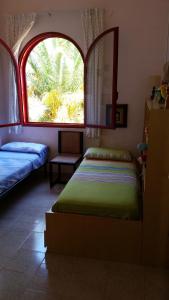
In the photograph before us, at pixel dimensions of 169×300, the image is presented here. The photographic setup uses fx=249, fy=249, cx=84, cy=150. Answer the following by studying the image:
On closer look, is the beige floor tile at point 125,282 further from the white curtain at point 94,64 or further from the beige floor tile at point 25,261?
the white curtain at point 94,64

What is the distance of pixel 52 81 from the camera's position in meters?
4.03

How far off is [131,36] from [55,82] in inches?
53.0

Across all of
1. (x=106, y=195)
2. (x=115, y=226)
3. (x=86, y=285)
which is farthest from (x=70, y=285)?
(x=106, y=195)

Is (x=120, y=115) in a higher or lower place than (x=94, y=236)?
higher

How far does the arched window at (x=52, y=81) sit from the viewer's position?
3.86 meters

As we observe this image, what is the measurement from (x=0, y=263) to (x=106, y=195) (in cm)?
107

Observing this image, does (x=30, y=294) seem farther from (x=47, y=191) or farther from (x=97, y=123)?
(x=97, y=123)

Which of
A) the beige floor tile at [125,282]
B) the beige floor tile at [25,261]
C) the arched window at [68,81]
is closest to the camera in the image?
the beige floor tile at [125,282]

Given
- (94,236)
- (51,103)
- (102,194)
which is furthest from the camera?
A: (51,103)

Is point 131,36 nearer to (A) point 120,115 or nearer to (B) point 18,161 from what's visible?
(A) point 120,115

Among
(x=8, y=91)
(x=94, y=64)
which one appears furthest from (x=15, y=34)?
(x=94, y=64)

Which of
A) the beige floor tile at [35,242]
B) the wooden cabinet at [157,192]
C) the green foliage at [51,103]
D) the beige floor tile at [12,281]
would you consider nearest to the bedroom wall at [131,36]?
the green foliage at [51,103]

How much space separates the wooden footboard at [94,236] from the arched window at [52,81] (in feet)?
6.94

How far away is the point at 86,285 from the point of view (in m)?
1.88
